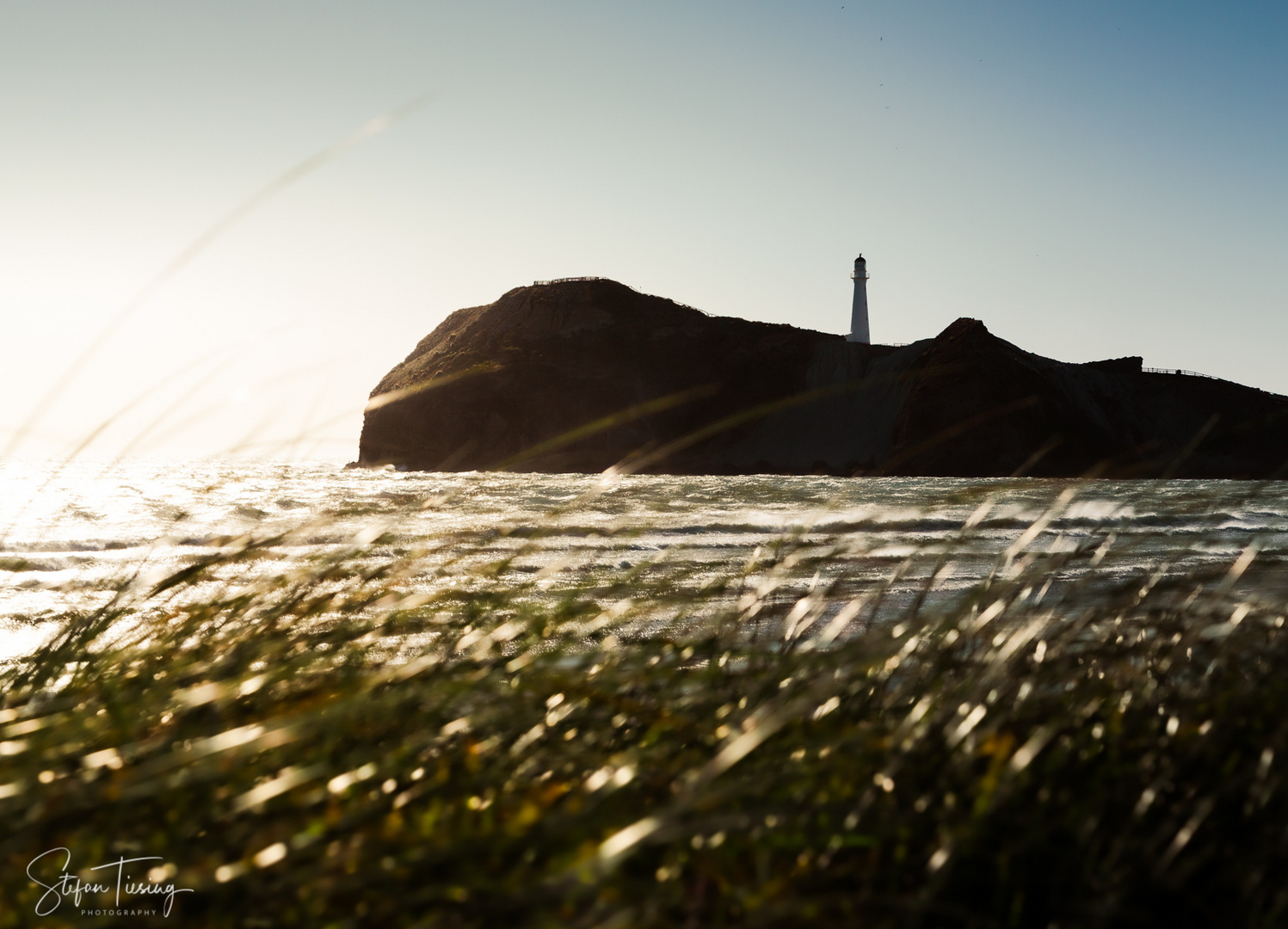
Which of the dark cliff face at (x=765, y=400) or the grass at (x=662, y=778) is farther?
the dark cliff face at (x=765, y=400)

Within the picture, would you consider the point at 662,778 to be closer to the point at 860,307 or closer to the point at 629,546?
the point at 629,546

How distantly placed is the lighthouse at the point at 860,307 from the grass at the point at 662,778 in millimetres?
79325

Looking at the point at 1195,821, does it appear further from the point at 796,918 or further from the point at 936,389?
the point at 936,389

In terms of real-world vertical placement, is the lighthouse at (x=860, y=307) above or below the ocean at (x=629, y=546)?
above

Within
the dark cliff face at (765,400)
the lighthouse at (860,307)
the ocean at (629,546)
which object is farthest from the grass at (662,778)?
the lighthouse at (860,307)

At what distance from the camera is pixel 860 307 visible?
81250 mm

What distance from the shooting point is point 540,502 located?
2600 centimetres

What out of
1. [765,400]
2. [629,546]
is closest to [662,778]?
[629,546]

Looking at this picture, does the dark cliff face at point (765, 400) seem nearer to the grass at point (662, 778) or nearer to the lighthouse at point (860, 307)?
the lighthouse at point (860, 307)

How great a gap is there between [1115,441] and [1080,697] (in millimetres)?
73435

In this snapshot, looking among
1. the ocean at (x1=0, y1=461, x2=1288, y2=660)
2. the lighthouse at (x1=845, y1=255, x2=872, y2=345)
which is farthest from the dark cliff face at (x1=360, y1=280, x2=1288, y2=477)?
the ocean at (x1=0, y1=461, x2=1288, y2=660)

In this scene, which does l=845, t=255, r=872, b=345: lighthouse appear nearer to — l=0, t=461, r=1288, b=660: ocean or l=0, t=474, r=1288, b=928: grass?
l=0, t=461, r=1288, b=660: ocean

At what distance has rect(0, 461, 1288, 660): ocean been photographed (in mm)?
2684

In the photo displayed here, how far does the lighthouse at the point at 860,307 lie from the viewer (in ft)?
262
